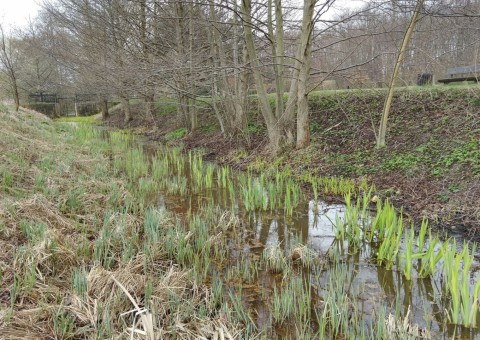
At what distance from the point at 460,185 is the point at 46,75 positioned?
104ft

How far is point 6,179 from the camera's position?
14.8ft

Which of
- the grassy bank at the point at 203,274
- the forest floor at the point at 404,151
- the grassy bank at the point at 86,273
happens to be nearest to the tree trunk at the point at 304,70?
the forest floor at the point at 404,151

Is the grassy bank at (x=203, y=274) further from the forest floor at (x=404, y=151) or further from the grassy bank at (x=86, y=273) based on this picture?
the forest floor at (x=404, y=151)

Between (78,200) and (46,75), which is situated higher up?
(46,75)

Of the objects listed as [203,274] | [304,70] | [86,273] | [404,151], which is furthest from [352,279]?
[304,70]

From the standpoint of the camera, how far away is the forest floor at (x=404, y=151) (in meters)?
4.75

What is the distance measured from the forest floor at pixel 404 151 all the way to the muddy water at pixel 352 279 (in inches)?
49.2

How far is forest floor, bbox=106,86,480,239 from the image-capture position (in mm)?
4754

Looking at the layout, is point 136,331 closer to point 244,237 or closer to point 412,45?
point 244,237

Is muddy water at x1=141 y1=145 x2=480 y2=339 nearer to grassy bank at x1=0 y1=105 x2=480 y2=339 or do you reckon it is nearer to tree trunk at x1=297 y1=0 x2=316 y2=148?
grassy bank at x1=0 y1=105 x2=480 y2=339

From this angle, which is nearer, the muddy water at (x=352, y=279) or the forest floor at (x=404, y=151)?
the muddy water at (x=352, y=279)

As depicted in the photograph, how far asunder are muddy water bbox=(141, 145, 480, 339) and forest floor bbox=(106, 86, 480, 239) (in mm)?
1250

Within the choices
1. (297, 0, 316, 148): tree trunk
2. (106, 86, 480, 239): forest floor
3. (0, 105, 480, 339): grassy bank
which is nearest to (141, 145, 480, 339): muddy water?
(0, 105, 480, 339): grassy bank

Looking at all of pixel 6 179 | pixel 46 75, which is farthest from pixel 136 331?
pixel 46 75
